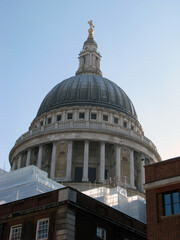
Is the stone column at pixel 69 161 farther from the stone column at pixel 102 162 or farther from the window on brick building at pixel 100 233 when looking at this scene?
the window on brick building at pixel 100 233

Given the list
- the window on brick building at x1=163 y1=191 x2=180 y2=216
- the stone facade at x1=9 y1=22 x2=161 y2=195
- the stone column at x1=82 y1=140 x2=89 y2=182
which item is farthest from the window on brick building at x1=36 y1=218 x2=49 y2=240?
the stone column at x1=82 y1=140 x2=89 y2=182

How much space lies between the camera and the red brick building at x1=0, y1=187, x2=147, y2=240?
28.9 meters

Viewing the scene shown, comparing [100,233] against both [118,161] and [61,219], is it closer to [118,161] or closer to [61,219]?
[61,219]

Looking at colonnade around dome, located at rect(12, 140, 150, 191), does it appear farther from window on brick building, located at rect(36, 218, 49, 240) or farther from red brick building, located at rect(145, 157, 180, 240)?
red brick building, located at rect(145, 157, 180, 240)

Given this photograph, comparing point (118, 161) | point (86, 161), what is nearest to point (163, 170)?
point (86, 161)

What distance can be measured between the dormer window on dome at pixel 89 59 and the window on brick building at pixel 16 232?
6189cm

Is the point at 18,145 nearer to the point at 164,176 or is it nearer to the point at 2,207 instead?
the point at 2,207

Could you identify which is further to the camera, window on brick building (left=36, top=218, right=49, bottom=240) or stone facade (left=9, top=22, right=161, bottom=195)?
stone facade (left=9, top=22, right=161, bottom=195)

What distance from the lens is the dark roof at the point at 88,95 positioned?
77812mm

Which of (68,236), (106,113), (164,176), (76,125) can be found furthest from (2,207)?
(106,113)

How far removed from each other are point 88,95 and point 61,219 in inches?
1999

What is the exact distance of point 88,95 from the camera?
78438 millimetres

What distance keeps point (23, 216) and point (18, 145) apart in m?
45.4

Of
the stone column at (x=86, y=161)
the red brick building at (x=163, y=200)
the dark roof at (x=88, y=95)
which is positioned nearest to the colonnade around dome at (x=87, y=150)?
the stone column at (x=86, y=161)
